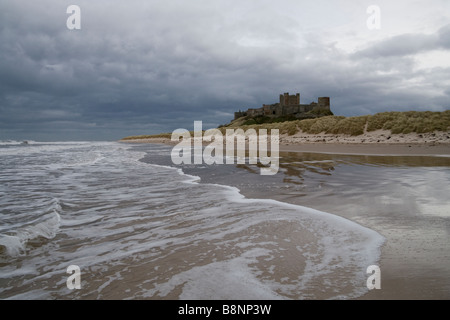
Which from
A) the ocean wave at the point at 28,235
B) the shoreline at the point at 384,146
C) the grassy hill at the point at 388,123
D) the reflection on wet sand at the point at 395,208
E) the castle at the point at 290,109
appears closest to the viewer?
the reflection on wet sand at the point at 395,208

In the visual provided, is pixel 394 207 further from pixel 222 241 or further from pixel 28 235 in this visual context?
pixel 28 235

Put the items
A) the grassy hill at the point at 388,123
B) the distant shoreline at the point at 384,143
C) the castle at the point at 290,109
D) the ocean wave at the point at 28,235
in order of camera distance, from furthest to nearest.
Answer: the castle at the point at 290,109 < the grassy hill at the point at 388,123 < the distant shoreline at the point at 384,143 < the ocean wave at the point at 28,235

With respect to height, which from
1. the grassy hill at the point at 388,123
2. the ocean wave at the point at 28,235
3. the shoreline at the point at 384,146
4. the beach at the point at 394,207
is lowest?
the ocean wave at the point at 28,235

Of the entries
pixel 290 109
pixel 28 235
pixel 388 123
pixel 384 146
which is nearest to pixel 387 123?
pixel 388 123

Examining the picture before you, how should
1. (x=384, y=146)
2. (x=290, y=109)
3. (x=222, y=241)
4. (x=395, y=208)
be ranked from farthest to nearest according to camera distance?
(x=290, y=109) → (x=384, y=146) → (x=395, y=208) → (x=222, y=241)

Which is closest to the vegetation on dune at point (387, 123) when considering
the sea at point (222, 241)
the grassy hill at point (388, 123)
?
the grassy hill at point (388, 123)

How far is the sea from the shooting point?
7.34ft

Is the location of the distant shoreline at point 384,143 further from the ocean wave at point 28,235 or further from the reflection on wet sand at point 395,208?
the ocean wave at point 28,235

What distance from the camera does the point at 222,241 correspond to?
321 cm

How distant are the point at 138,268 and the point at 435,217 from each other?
3.83 metres

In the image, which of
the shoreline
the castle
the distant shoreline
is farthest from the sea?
the castle

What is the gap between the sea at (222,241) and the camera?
2238 millimetres

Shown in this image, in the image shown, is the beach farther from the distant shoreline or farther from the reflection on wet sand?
the distant shoreline

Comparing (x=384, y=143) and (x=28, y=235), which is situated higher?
(x=384, y=143)
